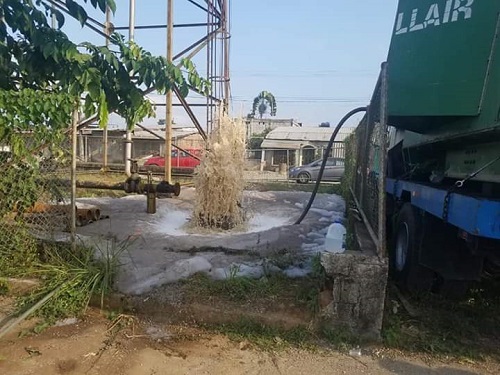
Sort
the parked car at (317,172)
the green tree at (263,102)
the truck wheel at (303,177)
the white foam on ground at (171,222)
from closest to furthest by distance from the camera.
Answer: the white foam on ground at (171,222)
the truck wheel at (303,177)
the parked car at (317,172)
the green tree at (263,102)

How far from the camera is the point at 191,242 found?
19.2 ft

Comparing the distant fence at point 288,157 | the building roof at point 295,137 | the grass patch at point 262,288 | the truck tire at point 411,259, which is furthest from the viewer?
the building roof at point 295,137

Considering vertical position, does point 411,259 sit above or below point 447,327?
above

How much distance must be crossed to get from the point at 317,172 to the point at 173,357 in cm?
2030

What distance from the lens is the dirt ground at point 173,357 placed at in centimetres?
317

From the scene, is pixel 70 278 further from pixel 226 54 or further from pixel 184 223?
pixel 226 54

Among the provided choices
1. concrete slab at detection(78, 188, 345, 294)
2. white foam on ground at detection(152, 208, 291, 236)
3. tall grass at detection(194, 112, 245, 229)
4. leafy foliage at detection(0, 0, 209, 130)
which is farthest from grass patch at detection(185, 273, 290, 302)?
tall grass at detection(194, 112, 245, 229)

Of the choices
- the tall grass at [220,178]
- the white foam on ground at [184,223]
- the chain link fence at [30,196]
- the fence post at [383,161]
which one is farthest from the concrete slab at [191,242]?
the fence post at [383,161]

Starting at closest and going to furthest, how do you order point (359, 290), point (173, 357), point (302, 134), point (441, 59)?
point (173, 357)
point (359, 290)
point (441, 59)
point (302, 134)

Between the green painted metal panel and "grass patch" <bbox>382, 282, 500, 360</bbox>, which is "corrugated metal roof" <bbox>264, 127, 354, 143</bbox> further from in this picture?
"grass patch" <bbox>382, 282, 500, 360</bbox>

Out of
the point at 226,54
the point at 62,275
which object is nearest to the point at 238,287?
the point at 62,275

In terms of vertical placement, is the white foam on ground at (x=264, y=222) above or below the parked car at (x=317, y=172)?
below

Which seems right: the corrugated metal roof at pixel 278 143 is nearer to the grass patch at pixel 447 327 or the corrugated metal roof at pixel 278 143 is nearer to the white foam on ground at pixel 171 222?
the white foam on ground at pixel 171 222

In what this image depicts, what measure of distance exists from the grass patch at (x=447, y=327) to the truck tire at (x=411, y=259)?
0.15 metres
